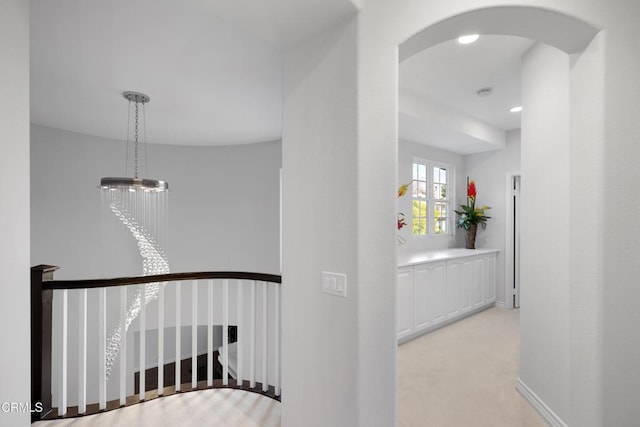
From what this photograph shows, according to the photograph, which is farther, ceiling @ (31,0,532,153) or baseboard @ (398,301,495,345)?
baseboard @ (398,301,495,345)

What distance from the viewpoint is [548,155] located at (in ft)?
7.30

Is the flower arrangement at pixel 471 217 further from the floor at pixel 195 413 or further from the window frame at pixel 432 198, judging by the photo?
the floor at pixel 195 413

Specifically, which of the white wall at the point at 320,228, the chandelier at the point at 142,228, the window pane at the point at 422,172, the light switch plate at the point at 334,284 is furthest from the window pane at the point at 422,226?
the chandelier at the point at 142,228

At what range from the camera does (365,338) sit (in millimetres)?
1527

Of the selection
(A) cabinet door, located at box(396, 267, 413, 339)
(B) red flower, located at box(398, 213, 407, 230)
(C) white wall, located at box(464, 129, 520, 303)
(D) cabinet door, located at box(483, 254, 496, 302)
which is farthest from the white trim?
(A) cabinet door, located at box(396, 267, 413, 339)

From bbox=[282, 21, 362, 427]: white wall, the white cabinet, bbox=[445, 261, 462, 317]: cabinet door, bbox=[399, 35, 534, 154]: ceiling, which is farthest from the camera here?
bbox=[445, 261, 462, 317]: cabinet door

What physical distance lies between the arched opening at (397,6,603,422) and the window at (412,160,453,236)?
8.08ft

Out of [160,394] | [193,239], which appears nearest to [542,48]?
[160,394]

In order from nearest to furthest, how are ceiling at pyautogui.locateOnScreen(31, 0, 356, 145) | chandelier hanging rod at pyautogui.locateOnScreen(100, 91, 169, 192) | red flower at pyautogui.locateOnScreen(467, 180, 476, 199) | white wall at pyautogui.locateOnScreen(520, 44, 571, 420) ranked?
ceiling at pyautogui.locateOnScreen(31, 0, 356, 145) < white wall at pyautogui.locateOnScreen(520, 44, 571, 420) < chandelier hanging rod at pyautogui.locateOnScreen(100, 91, 169, 192) < red flower at pyautogui.locateOnScreen(467, 180, 476, 199)

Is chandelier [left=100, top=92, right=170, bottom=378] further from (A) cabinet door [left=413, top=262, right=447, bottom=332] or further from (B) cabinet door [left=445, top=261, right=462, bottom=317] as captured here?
(B) cabinet door [left=445, top=261, right=462, bottom=317]

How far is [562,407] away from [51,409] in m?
3.27

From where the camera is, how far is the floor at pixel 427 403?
2145 millimetres

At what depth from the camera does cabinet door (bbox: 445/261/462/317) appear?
13.8 feet

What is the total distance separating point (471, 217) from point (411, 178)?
1294mm
